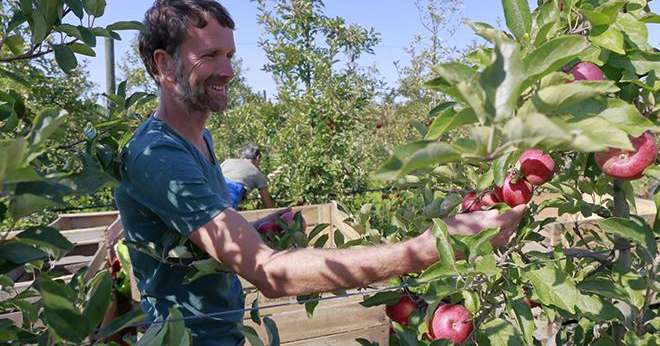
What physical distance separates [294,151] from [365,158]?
4.00ft

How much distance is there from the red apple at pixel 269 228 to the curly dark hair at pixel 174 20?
0.49m

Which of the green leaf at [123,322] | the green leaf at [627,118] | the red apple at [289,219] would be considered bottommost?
the red apple at [289,219]

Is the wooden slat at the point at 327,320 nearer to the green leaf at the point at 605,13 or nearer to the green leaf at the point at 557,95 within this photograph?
the green leaf at the point at 605,13

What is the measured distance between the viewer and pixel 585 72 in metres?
0.93

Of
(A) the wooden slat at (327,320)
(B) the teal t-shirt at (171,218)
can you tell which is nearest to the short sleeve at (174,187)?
(B) the teal t-shirt at (171,218)

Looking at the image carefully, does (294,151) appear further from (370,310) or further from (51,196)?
(51,196)

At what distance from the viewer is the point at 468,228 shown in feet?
3.38

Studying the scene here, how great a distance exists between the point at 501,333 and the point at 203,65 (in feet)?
3.08

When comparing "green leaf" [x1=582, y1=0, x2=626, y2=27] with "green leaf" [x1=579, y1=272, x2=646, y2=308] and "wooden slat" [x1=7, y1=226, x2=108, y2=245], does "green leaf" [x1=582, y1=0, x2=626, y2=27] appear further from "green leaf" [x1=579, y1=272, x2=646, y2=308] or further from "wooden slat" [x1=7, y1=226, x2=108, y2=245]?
"wooden slat" [x1=7, y1=226, x2=108, y2=245]

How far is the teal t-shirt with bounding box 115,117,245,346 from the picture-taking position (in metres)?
1.16

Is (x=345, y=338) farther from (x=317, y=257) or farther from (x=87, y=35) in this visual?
(x=87, y=35)

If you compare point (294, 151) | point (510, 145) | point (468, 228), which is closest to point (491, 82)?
point (510, 145)

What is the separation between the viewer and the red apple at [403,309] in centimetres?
135

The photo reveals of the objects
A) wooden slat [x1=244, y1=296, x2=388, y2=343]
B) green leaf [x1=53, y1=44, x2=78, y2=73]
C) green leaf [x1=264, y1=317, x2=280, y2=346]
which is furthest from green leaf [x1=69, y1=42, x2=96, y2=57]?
wooden slat [x1=244, y1=296, x2=388, y2=343]
